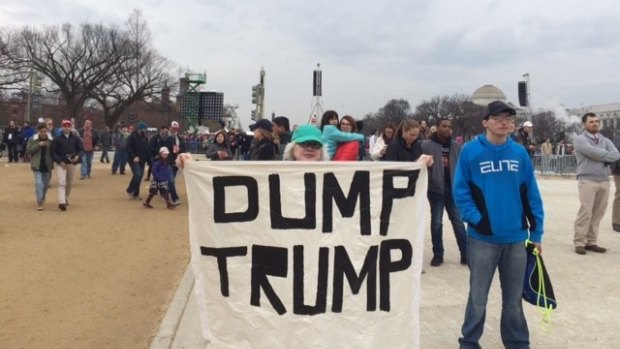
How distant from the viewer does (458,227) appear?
703 cm

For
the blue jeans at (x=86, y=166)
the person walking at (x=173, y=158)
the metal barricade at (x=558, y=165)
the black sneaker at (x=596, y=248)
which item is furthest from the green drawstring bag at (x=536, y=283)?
the metal barricade at (x=558, y=165)

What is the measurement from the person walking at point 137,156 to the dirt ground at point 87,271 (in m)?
0.94

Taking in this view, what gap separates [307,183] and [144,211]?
27.6 ft

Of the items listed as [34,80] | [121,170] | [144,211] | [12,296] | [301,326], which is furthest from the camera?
[34,80]

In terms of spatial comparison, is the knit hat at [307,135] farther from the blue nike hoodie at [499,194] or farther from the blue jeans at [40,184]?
the blue jeans at [40,184]

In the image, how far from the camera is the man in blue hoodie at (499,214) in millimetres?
3963

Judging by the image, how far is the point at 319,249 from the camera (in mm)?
3807

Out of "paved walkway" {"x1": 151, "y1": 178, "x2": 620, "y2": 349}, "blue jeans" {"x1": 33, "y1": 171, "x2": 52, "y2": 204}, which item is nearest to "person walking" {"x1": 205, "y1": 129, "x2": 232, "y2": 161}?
"paved walkway" {"x1": 151, "y1": 178, "x2": 620, "y2": 349}

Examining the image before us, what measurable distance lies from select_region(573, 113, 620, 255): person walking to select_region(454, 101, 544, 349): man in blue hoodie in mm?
4251

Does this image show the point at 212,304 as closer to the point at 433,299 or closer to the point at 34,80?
the point at 433,299

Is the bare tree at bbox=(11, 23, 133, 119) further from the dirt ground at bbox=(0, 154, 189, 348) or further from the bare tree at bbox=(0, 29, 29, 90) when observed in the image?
the dirt ground at bbox=(0, 154, 189, 348)

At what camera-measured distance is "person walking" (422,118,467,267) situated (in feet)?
22.5

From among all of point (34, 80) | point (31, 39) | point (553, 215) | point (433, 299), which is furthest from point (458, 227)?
point (31, 39)

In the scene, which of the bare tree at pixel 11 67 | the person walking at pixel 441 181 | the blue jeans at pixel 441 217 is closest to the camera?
the person walking at pixel 441 181
